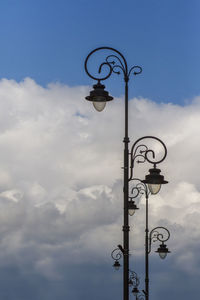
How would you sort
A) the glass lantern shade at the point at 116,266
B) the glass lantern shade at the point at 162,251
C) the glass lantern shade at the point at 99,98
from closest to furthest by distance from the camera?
the glass lantern shade at the point at 99,98
the glass lantern shade at the point at 162,251
the glass lantern shade at the point at 116,266

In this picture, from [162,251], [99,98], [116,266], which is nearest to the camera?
[99,98]

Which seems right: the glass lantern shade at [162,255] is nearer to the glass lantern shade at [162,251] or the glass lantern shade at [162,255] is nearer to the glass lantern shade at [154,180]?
the glass lantern shade at [162,251]

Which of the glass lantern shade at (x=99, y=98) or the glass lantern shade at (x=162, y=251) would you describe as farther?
the glass lantern shade at (x=162, y=251)

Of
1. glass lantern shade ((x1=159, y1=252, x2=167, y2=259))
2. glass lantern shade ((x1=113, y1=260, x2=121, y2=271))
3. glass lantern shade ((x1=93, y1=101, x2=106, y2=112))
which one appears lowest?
glass lantern shade ((x1=93, y1=101, x2=106, y2=112))

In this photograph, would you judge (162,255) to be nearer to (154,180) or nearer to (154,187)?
(154,187)

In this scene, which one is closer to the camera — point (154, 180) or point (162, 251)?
point (154, 180)

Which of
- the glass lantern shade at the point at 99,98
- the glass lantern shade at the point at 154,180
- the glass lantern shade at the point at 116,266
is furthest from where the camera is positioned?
the glass lantern shade at the point at 116,266

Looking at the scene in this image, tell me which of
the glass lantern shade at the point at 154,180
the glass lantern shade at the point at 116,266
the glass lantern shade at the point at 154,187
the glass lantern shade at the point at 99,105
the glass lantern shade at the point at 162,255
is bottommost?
the glass lantern shade at the point at 154,187

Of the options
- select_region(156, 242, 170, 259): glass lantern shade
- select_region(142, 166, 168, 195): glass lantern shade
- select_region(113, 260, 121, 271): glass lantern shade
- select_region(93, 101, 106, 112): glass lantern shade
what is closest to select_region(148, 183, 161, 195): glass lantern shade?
select_region(142, 166, 168, 195): glass lantern shade

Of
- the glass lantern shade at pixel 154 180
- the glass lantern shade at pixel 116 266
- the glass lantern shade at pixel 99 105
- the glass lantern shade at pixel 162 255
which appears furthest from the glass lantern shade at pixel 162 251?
the glass lantern shade at pixel 99 105

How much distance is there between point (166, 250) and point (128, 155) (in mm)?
14280

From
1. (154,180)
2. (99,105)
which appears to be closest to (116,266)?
(154,180)

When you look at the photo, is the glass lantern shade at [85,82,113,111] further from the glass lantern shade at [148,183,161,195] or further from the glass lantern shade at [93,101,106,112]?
the glass lantern shade at [148,183,161,195]

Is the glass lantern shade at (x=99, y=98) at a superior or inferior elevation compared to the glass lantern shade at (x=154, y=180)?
superior
